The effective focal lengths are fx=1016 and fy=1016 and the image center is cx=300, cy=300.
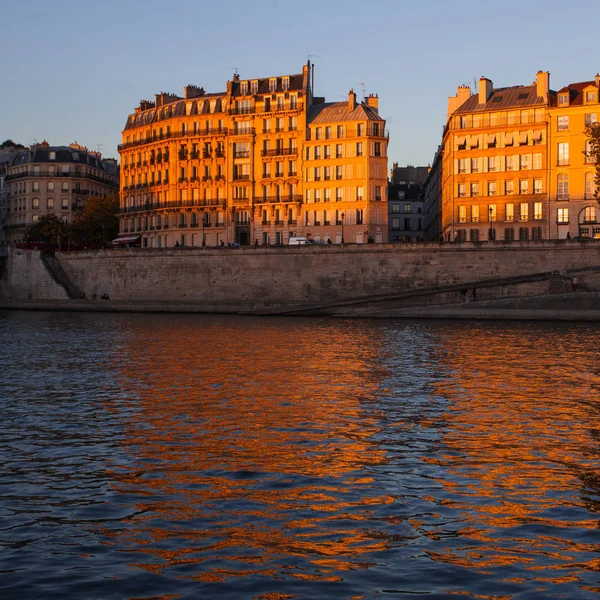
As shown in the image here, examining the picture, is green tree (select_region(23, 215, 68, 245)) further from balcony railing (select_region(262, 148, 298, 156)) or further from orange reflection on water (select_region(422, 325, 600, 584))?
orange reflection on water (select_region(422, 325, 600, 584))

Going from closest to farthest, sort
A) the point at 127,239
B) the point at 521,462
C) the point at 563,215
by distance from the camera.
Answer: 1. the point at 521,462
2. the point at 563,215
3. the point at 127,239

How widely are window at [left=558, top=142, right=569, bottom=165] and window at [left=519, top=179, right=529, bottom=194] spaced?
316cm

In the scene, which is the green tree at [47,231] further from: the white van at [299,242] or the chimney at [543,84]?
the chimney at [543,84]

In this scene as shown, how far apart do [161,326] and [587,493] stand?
43.6 meters

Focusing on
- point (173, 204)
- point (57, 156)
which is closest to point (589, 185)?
point (173, 204)

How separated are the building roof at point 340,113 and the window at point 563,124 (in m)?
16.0

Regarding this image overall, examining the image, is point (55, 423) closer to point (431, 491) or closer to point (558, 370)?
point (431, 491)

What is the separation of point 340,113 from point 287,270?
2097cm

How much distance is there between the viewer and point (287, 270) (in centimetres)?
7400

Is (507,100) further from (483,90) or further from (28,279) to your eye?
(28,279)

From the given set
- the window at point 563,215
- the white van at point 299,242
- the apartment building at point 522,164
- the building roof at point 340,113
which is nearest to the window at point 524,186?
the apartment building at point 522,164

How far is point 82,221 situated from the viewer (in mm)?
111375

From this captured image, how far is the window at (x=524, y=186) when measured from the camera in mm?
80125

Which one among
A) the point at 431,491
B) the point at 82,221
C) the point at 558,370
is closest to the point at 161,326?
the point at 558,370
